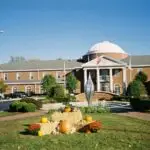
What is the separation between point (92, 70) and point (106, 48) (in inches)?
435

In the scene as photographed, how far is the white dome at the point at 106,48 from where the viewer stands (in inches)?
2876

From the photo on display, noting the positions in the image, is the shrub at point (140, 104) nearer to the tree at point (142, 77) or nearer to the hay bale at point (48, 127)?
the hay bale at point (48, 127)

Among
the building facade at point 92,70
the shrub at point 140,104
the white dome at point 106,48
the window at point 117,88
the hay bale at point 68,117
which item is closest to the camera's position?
the hay bale at point 68,117

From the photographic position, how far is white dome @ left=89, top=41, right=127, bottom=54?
73062 mm

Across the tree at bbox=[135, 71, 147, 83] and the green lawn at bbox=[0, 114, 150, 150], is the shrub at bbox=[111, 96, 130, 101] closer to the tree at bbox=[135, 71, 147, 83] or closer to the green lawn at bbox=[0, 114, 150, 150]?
the tree at bbox=[135, 71, 147, 83]

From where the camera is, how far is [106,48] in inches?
2906

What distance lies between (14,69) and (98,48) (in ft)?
67.7

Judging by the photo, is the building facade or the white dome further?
the white dome

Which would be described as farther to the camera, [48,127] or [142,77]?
[142,77]

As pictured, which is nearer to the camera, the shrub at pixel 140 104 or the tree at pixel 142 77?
the shrub at pixel 140 104

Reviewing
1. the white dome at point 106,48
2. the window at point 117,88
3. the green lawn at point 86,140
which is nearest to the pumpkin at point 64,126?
the green lawn at point 86,140

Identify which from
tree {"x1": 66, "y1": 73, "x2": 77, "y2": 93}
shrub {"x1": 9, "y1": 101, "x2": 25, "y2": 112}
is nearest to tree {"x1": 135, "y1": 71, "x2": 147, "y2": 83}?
tree {"x1": 66, "y1": 73, "x2": 77, "y2": 93}

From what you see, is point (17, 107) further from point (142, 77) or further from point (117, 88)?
point (117, 88)

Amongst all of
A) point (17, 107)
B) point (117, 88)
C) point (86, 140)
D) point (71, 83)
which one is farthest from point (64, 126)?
point (117, 88)
